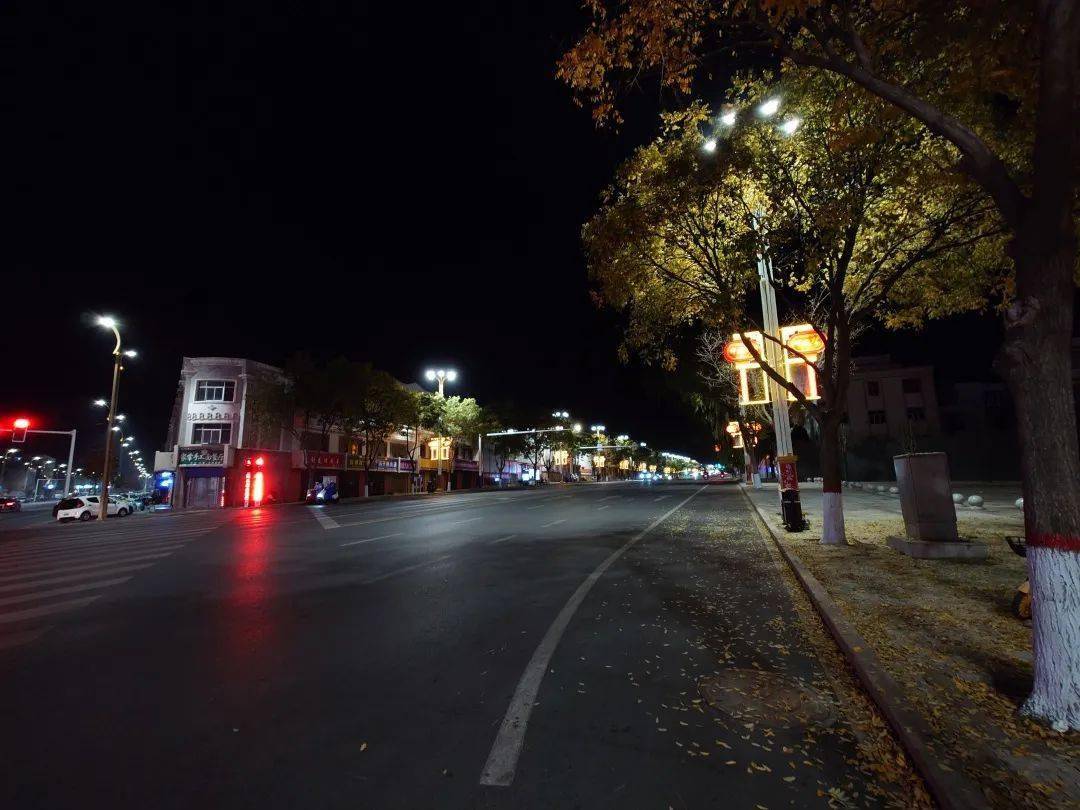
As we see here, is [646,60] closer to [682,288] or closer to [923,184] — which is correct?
[923,184]

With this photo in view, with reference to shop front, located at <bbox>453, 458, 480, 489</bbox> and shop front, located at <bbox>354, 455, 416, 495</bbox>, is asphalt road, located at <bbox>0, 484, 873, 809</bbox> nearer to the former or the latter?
shop front, located at <bbox>354, 455, 416, 495</bbox>

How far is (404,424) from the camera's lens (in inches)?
1900

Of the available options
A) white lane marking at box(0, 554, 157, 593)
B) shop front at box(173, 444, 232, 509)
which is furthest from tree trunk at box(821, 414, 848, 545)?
shop front at box(173, 444, 232, 509)

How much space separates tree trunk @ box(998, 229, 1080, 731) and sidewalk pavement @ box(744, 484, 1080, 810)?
0.38 metres

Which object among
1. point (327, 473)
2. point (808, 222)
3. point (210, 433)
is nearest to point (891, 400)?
point (808, 222)

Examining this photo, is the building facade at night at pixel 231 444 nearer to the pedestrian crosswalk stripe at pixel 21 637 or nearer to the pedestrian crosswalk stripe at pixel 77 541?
the pedestrian crosswalk stripe at pixel 77 541

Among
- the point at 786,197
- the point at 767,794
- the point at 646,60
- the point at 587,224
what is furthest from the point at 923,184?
the point at 767,794

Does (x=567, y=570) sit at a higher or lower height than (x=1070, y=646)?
lower

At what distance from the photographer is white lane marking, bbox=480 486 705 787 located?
3.27 meters

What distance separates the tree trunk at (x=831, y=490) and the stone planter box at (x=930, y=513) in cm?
148

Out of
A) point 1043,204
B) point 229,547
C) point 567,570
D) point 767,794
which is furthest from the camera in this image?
point 229,547

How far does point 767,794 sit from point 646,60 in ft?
25.7

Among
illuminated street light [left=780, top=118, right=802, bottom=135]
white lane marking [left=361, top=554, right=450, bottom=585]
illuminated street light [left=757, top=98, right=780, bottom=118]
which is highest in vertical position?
illuminated street light [left=757, top=98, right=780, bottom=118]

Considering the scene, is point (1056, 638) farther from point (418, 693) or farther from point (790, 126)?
point (790, 126)
